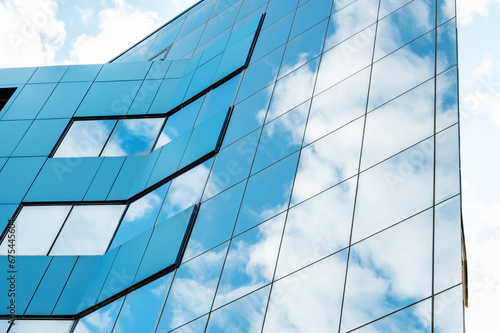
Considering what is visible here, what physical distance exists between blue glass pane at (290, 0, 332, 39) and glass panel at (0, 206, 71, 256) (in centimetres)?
1217

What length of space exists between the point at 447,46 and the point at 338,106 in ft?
11.9

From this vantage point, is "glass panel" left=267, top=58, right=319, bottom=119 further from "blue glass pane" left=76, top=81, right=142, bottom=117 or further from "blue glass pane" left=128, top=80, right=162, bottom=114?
"blue glass pane" left=76, top=81, right=142, bottom=117

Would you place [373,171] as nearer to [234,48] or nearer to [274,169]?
[274,169]

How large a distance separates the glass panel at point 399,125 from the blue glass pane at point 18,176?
15498mm

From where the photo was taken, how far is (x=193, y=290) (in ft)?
51.5

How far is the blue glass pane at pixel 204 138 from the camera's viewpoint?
2097 centimetres

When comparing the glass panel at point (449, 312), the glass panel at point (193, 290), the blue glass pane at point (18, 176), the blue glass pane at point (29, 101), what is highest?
the blue glass pane at point (29, 101)

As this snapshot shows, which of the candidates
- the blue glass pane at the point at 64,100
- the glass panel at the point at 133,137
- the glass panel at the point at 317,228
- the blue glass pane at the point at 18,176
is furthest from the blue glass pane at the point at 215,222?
the blue glass pane at the point at 64,100

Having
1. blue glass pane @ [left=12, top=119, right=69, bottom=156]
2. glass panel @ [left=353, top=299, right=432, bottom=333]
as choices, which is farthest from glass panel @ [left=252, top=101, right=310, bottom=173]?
blue glass pane @ [left=12, top=119, right=69, bottom=156]

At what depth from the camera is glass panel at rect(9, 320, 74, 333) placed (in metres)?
18.2

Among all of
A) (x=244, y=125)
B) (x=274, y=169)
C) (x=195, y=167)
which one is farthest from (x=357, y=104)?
(x=195, y=167)

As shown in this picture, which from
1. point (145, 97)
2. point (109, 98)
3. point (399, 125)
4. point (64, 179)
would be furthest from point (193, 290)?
point (109, 98)

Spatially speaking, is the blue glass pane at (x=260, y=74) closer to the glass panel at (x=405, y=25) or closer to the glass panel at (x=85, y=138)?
the glass panel at (x=405, y=25)

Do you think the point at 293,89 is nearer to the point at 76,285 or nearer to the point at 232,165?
the point at 232,165
